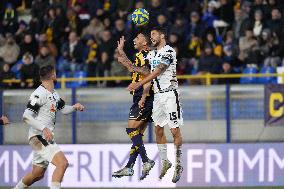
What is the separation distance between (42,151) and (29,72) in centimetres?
830

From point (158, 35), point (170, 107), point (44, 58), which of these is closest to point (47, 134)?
point (170, 107)

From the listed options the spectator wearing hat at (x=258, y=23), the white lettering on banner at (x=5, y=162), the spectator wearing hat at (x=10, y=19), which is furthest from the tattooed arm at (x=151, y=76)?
the spectator wearing hat at (x=10, y=19)

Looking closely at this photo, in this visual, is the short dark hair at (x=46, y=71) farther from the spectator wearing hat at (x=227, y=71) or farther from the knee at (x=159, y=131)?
the spectator wearing hat at (x=227, y=71)

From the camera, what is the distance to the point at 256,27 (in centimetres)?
2486

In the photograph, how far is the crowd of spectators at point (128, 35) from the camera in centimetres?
2431

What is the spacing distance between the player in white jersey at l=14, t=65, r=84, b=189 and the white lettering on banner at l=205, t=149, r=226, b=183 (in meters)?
4.98

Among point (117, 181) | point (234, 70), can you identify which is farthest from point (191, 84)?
point (117, 181)

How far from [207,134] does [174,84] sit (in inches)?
165

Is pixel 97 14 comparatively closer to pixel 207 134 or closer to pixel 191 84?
pixel 191 84

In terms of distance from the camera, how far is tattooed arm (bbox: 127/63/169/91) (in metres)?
16.7

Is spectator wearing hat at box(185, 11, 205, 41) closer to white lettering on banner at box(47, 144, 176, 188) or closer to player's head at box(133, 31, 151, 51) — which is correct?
white lettering on banner at box(47, 144, 176, 188)

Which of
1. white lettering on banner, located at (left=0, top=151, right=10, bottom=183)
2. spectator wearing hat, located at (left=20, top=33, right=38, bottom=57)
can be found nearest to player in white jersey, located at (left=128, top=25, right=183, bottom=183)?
white lettering on banner, located at (left=0, top=151, right=10, bottom=183)

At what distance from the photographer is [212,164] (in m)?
21.0

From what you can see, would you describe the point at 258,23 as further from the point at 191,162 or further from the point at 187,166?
the point at 187,166
